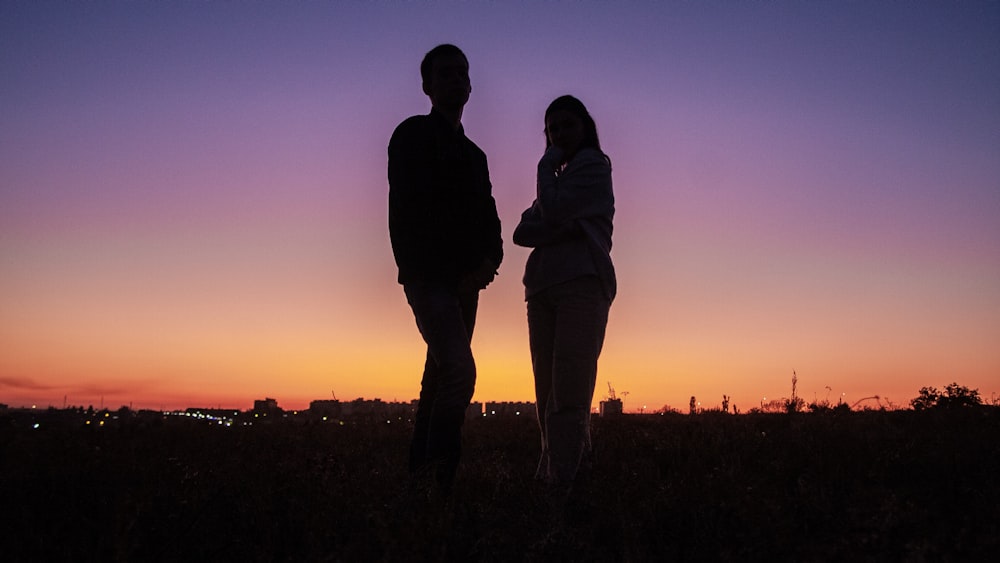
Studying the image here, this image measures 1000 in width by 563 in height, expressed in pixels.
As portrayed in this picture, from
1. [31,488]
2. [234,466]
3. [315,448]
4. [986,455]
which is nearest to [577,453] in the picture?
[234,466]

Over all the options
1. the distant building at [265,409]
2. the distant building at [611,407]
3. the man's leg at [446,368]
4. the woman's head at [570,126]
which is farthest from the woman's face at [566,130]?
the distant building at [265,409]

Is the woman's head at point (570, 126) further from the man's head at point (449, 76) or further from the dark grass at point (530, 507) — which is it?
the dark grass at point (530, 507)

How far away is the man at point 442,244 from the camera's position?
4.51m

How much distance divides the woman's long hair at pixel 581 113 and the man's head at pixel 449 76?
64 centimetres

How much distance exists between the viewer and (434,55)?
16.3ft

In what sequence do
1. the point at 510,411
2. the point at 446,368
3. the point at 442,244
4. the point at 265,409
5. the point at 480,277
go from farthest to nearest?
the point at 265,409, the point at 510,411, the point at 480,277, the point at 442,244, the point at 446,368

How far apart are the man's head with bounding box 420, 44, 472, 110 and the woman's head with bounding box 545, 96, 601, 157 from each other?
0.64 metres

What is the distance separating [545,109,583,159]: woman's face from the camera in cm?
512

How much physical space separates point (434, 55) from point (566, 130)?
1052 mm

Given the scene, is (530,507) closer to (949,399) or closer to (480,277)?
(480,277)

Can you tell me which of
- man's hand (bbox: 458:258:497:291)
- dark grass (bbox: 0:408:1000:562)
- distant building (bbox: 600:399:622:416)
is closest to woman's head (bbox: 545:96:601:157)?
man's hand (bbox: 458:258:497:291)

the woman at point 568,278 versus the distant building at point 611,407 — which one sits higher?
the woman at point 568,278

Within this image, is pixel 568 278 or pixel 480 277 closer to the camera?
pixel 568 278

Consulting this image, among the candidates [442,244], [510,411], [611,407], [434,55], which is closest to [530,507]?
[442,244]
